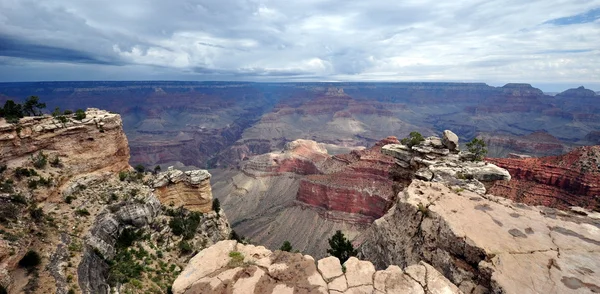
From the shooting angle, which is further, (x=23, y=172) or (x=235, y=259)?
(x=23, y=172)

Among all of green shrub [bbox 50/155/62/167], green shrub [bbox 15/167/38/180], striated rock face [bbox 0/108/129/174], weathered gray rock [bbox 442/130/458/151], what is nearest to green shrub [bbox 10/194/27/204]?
green shrub [bbox 15/167/38/180]

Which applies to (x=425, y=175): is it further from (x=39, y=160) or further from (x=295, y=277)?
(x=39, y=160)

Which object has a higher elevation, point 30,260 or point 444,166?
point 444,166

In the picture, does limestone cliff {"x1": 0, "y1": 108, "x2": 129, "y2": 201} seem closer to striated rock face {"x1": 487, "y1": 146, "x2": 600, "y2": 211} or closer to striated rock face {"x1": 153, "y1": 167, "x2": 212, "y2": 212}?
striated rock face {"x1": 153, "y1": 167, "x2": 212, "y2": 212}

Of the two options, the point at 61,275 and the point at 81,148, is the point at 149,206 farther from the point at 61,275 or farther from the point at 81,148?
the point at 61,275

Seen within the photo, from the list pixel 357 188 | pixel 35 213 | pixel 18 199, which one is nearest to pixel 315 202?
pixel 357 188

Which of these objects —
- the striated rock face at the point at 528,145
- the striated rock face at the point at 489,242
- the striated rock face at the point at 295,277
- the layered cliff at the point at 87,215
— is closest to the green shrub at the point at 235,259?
the striated rock face at the point at 295,277

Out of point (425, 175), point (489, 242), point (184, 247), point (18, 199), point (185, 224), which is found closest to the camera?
point (489, 242)

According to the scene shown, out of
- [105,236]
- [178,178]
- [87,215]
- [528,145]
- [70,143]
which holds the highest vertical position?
[70,143]
